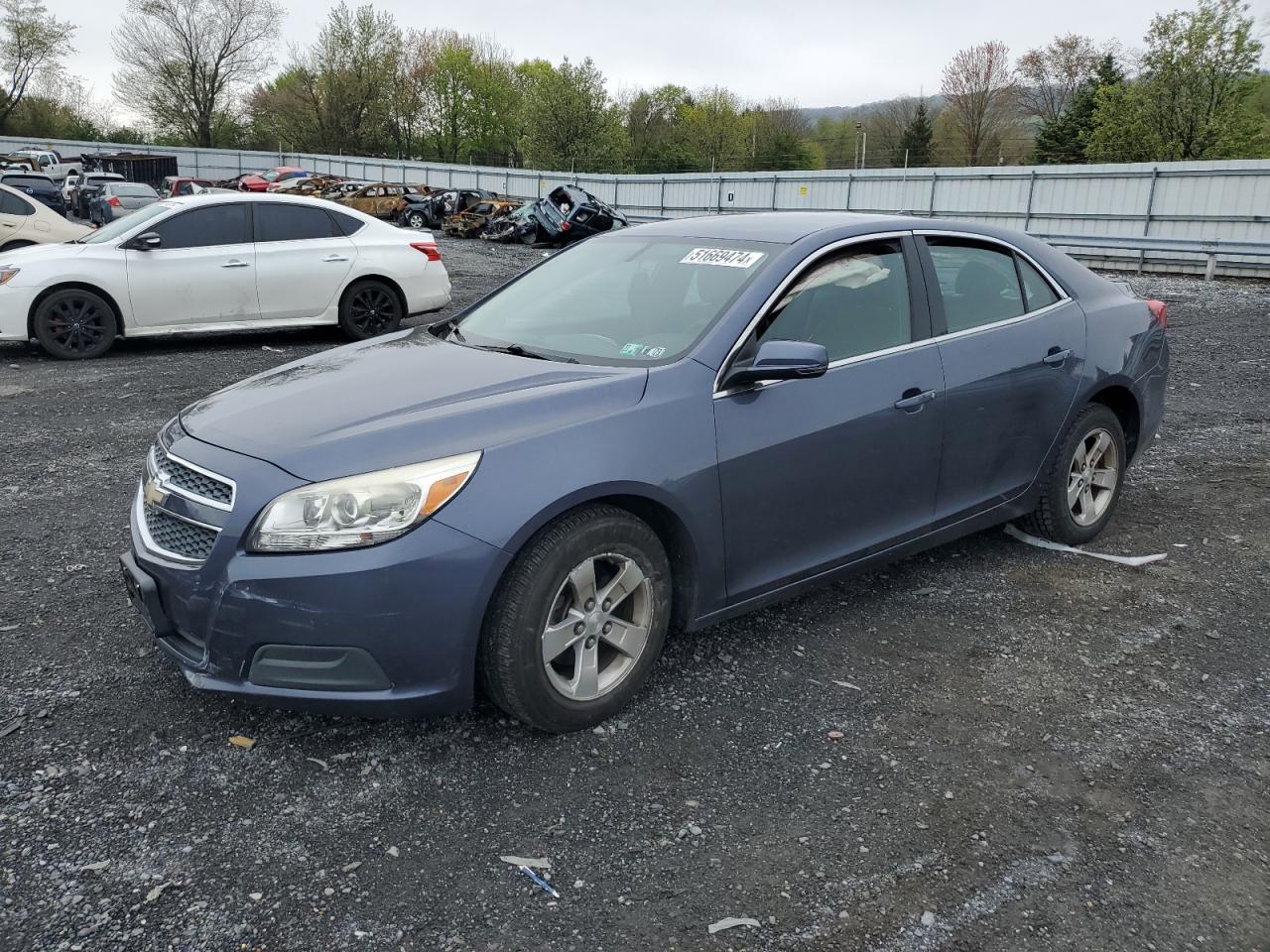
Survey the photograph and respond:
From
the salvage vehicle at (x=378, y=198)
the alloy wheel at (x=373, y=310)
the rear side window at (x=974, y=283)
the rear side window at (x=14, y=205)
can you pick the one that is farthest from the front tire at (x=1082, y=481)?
the salvage vehicle at (x=378, y=198)

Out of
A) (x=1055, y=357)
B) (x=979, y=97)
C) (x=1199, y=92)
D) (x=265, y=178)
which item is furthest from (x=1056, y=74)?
(x=1055, y=357)

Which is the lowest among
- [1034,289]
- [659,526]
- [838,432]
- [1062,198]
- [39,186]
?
[659,526]

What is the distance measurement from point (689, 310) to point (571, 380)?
634 mm

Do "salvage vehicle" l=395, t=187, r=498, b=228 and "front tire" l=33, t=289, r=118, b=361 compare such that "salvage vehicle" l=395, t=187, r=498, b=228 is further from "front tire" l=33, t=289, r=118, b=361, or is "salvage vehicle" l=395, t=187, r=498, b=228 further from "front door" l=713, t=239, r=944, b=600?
"front door" l=713, t=239, r=944, b=600

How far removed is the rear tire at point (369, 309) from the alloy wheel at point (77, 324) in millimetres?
2263

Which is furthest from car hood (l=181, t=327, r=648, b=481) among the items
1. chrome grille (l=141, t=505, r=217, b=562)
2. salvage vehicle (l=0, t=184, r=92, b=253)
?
salvage vehicle (l=0, t=184, r=92, b=253)

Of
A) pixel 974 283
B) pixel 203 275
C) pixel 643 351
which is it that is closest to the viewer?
pixel 643 351

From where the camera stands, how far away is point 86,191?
2772 cm

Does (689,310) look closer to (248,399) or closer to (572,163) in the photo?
(248,399)

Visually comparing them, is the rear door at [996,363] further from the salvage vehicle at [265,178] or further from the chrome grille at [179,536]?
the salvage vehicle at [265,178]

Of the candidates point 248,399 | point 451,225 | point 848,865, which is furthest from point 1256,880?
point 451,225

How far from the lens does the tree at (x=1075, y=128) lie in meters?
47.7

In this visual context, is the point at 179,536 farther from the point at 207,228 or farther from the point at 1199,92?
the point at 1199,92

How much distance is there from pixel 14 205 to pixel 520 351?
46.8ft
